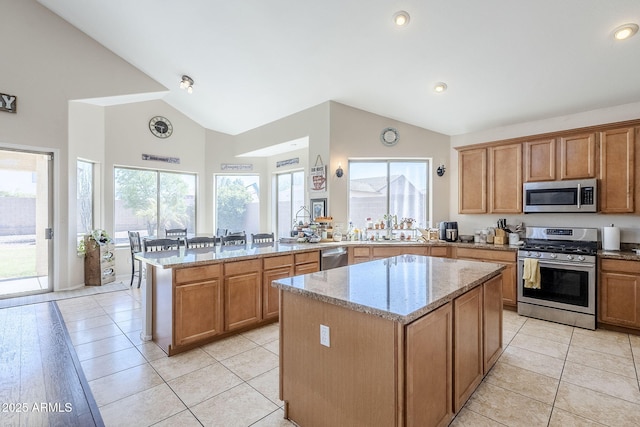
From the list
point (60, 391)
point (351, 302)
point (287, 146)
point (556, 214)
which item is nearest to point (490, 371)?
point (351, 302)

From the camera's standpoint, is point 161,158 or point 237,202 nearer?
point 161,158

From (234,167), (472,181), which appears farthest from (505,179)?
(234,167)

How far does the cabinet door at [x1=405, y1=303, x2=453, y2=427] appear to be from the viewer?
1.47 m

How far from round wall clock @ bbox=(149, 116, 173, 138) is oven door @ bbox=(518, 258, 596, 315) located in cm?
686

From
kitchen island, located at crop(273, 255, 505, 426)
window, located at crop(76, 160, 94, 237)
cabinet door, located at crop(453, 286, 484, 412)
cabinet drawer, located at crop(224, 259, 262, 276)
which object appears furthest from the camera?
window, located at crop(76, 160, 94, 237)

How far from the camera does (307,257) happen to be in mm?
4016

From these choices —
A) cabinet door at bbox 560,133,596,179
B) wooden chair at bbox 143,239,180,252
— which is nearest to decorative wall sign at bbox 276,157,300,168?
wooden chair at bbox 143,239,180,252

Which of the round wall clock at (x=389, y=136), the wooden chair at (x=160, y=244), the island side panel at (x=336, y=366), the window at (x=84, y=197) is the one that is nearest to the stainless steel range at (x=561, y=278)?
the round wall clock at (x=389, y=136)

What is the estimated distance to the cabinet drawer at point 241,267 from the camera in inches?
→ 124

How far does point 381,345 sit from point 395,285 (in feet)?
1.74

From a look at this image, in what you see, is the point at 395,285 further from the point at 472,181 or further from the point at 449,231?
the point at 472,181

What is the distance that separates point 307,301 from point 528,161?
4024 mm

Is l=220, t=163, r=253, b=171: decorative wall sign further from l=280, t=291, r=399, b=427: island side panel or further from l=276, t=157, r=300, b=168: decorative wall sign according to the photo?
l=280, t=291, r=399, b=427: island side panel

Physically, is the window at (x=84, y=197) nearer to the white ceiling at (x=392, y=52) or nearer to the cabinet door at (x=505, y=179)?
the white ceiling at (x=392, y=52)
